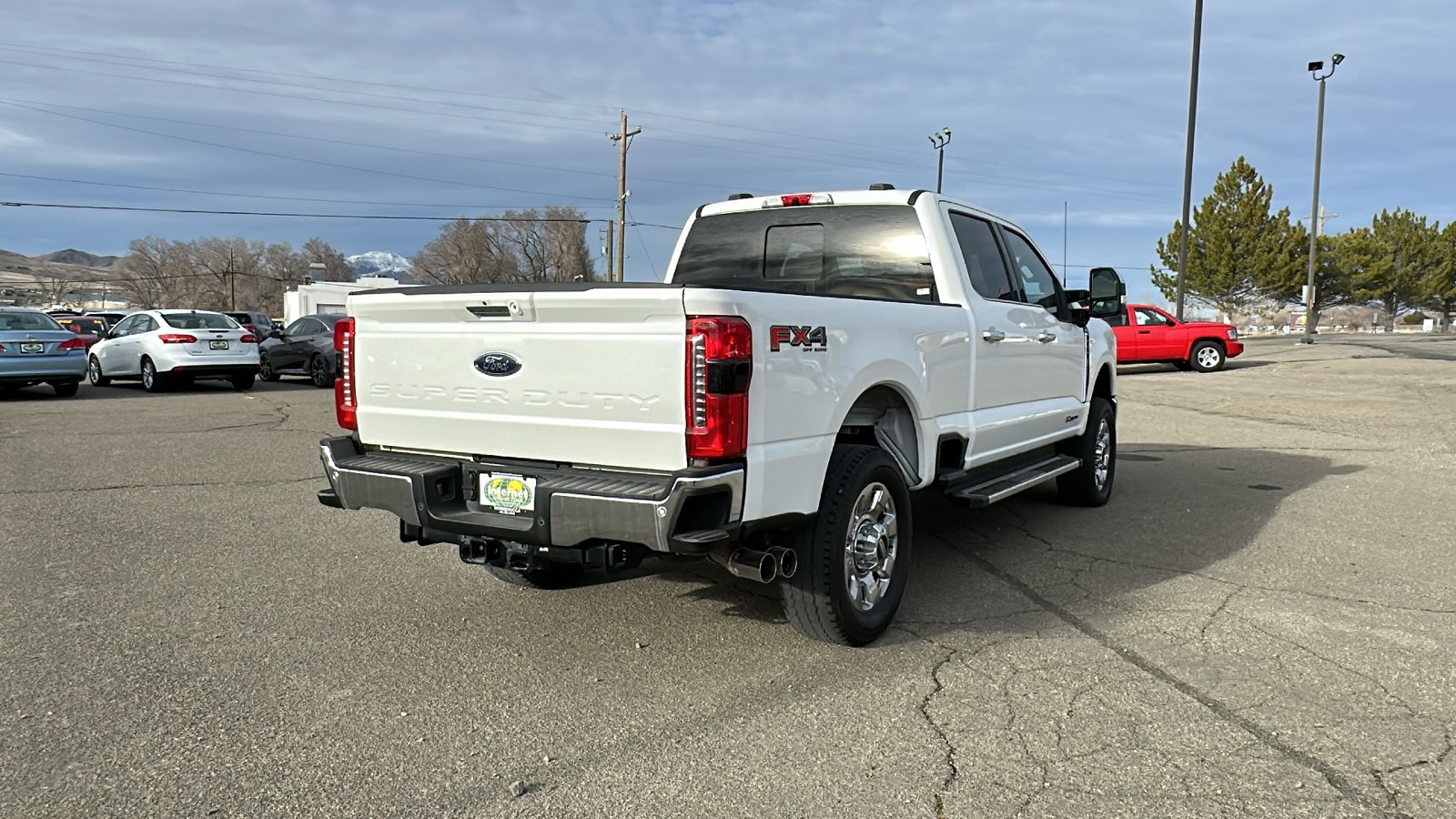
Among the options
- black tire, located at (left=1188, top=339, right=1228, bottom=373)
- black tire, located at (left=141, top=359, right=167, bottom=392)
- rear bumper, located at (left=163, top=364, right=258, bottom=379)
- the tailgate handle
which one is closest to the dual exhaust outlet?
the tailgate handle

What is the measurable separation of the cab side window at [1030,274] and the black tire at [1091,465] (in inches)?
44.2

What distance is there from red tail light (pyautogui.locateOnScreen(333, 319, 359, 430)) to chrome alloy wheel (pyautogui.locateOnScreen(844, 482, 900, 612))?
2.31 m

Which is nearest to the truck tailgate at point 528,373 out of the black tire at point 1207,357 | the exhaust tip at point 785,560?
the exhaust tip at point 785,560

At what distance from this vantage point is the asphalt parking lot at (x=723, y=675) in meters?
3.22

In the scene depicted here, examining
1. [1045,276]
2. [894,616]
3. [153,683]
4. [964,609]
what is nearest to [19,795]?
[153,683]

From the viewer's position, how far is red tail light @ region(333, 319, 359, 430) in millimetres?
4797

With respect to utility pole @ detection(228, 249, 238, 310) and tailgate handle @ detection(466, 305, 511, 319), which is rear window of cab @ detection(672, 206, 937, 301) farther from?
utility pole @ detection(228, 249, 238, 310)

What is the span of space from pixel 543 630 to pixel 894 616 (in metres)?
1.64

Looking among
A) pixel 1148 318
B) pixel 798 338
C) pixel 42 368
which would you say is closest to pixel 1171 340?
pixel 1148 318

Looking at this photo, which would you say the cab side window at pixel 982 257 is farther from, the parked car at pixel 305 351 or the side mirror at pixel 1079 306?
the parked car at pixel 305 351

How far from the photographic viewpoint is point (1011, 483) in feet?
19.5

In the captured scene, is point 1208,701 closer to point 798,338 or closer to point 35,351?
point 798,338

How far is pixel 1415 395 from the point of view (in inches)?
677

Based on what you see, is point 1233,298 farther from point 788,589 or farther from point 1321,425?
point 788,589
